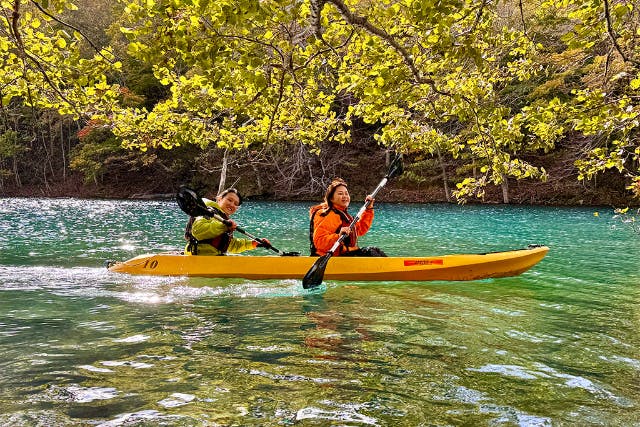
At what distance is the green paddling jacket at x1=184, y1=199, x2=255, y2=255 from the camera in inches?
333

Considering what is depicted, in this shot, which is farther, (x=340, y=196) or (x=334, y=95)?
(x=334, y=95)

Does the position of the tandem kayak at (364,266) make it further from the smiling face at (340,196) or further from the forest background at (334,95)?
the forest background at (334,95)

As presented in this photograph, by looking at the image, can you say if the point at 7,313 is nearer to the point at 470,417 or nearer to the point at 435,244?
the point at 470,417

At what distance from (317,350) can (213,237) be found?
4406mm

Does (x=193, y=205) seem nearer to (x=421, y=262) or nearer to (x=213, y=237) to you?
(x=213, y=237)

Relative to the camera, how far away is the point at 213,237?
867 cm

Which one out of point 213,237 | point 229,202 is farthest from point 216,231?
point 229,202

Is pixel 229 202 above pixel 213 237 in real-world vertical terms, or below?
above

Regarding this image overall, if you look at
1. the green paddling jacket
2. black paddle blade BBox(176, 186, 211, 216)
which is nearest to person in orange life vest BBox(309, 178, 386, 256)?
the green paddling jacket

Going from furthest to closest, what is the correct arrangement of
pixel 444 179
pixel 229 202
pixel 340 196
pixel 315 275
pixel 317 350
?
pixel 444 179, pixel 229 202, pixel 340 196, pixel 315 275, pixel 317 350

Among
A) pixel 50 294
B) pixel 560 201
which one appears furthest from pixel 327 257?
pixel 560 201

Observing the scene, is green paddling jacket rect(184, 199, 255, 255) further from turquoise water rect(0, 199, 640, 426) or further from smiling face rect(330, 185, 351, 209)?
smiling face rect(330, 185, 351, 209)

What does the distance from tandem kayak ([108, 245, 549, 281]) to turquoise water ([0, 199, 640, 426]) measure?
0.19 m

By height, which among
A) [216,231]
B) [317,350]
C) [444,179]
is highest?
[444,179]
